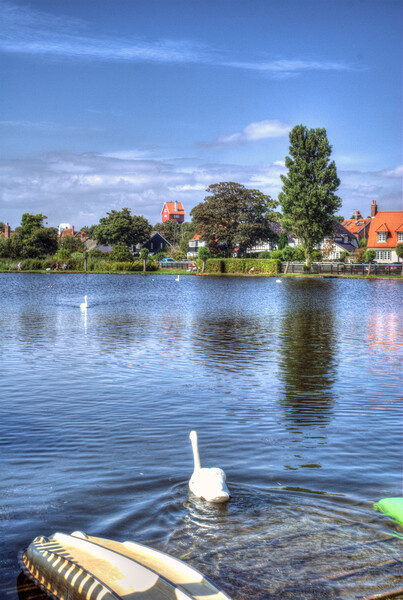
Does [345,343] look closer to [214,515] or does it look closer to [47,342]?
[47,342]

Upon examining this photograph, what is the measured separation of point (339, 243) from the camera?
110750 mm

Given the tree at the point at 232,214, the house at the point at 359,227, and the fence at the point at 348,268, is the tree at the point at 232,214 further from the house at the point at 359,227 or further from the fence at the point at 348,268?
the house at the point at 359,227

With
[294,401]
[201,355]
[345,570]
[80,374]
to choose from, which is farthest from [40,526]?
[201,355]

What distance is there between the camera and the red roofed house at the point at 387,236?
3509 inches

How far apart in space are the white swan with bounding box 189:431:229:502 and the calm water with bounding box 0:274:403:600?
A: 147mm

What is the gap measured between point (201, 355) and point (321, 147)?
67336mm

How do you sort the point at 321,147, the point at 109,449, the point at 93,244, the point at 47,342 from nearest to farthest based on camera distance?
the point at 109,449, the point at 47,342, the point at 321,147, the point at 93,244

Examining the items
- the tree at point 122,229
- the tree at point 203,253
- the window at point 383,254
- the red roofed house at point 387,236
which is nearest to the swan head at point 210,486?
the tree at point 203,253

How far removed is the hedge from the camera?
81.4m

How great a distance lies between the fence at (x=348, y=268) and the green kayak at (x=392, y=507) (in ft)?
245

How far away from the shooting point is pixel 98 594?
13.3ft

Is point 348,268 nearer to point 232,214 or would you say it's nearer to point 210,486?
point 232,214

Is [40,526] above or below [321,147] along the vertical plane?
below

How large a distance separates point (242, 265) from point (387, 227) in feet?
80.4
